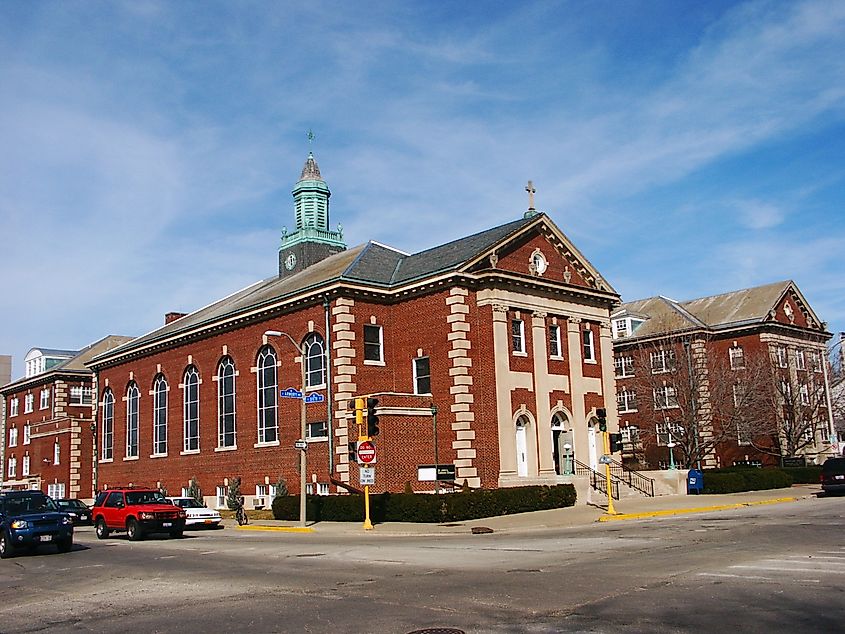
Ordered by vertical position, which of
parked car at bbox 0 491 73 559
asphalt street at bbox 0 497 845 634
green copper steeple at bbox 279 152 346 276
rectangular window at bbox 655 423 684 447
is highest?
green copper steeple at bbox 279 152 346 276

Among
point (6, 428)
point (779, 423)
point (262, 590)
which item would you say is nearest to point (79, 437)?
point (6, 428)

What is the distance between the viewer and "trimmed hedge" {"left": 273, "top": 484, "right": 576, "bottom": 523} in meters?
31.5

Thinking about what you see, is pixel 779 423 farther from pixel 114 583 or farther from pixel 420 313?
pixel 114 583

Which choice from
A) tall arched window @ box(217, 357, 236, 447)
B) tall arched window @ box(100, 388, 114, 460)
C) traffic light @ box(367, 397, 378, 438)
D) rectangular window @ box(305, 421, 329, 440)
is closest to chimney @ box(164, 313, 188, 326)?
tall arched window @ box(100, 388, 114, 460)

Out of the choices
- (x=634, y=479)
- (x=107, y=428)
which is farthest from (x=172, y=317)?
(x=634, y=479)

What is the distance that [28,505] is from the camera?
2581 centimetres

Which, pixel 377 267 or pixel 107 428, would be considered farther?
pixel 107 428

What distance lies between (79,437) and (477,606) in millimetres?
56293

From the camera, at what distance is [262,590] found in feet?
48.9

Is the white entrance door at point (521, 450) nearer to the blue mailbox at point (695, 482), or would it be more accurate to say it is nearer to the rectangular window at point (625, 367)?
the blue mailbox at point (695, 482)

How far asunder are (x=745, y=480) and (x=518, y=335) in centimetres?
1443

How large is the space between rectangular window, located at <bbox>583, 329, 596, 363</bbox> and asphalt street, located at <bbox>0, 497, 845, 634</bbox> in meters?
19.7

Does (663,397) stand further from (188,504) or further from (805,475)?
(188,504)

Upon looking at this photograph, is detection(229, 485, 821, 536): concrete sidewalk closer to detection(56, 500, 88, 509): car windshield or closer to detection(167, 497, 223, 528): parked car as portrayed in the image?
detection(167, 497, 223, 528): parked car
